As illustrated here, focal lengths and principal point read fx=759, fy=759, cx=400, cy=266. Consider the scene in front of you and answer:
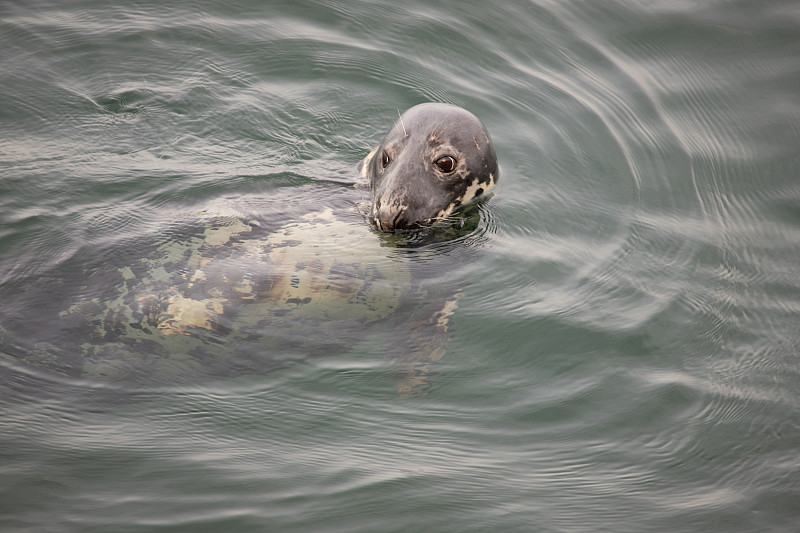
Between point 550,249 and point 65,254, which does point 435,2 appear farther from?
point 65,254

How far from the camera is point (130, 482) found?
363 centimetres

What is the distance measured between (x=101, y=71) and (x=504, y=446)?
5373mm

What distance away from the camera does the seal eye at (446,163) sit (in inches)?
215

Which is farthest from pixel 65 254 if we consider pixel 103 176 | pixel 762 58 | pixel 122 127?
pixel 762 58

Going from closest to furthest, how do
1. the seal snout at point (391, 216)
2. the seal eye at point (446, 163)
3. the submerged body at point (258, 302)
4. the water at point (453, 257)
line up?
the water at point (453, 257)
the submerged body at point (258, 302)
the seal snout at point (391, 216)
the seal eye at point (446, 163)

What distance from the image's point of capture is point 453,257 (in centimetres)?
529

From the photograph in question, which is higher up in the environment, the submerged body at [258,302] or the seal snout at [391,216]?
the seal snout at [391,216]

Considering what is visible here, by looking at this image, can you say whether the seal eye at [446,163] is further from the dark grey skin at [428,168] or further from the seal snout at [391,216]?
the seal snout at [391,216]

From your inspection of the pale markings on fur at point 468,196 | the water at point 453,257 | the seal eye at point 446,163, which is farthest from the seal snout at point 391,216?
the seal eye at point 446,163

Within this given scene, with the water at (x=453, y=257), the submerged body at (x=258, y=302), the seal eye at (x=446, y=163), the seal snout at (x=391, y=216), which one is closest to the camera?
the water at (x=453, y=257)

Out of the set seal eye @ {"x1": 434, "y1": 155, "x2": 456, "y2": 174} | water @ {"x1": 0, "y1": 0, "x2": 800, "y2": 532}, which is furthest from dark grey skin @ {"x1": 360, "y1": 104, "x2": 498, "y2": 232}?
water @ {"x1": 0, "y1": 0, "x2": 800, "y2": 532}

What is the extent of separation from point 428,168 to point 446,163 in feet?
0.46

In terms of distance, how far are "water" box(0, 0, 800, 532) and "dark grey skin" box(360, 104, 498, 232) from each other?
244mm

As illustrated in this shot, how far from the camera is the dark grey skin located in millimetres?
5230
